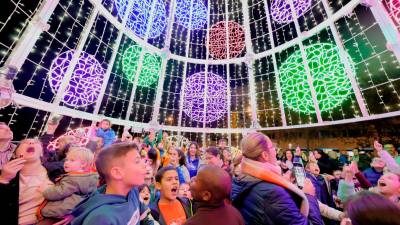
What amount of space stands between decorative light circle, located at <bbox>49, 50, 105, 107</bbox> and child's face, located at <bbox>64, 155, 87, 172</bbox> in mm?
3618

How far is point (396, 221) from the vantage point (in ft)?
3.14

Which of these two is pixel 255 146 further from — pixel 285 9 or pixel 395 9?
pixel 285 9

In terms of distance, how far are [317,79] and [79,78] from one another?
628cm

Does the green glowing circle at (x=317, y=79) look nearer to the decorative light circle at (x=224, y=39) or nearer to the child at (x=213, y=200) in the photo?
the decorative light circle at (x=224, y=39)

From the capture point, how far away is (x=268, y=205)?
1213 mm

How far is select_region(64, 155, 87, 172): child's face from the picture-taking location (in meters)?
1.79

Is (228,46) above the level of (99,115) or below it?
above

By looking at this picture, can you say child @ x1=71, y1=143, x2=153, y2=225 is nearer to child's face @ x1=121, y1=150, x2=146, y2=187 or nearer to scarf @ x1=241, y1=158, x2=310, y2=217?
child's face @ x1=121, y1=150, x2=146, y2=187

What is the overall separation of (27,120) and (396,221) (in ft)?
17.8

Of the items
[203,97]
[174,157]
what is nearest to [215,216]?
[174,157]

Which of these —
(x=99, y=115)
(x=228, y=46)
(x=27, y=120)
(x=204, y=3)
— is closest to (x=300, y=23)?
(x=228, y=46)

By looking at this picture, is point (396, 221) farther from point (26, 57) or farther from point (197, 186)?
point (26, 57)

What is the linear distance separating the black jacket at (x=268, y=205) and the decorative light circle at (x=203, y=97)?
282 inches

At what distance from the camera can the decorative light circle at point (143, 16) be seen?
656 cm
